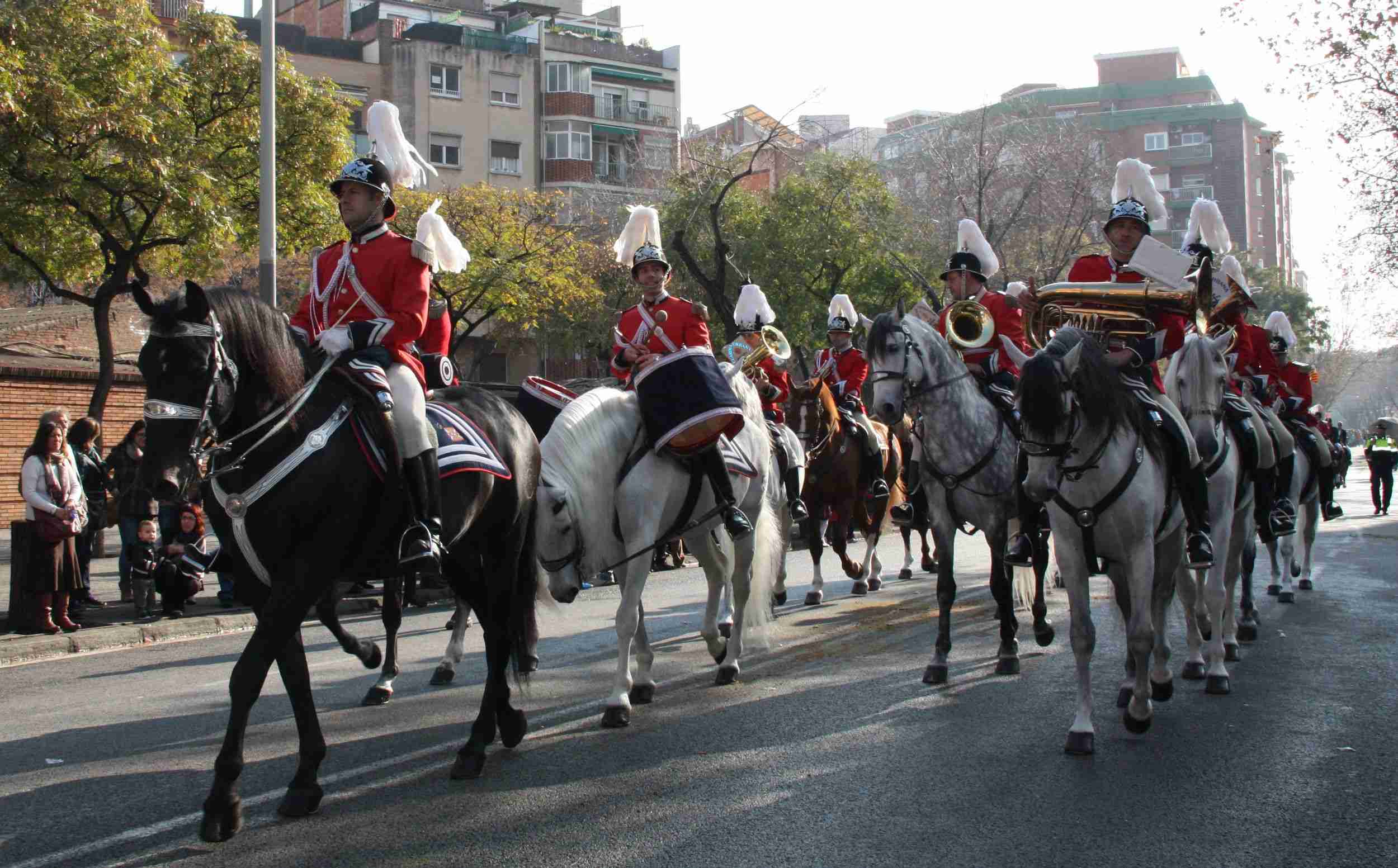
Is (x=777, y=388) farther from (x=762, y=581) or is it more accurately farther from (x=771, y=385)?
(x=762, y=581)

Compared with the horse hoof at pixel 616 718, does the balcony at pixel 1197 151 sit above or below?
above

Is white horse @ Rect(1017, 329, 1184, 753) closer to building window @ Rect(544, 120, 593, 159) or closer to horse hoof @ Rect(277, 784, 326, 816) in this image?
horse hoof @ Rect(277, 784, 326, 816)

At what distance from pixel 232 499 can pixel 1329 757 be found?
5.60 m

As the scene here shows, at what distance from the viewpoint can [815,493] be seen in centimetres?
1474

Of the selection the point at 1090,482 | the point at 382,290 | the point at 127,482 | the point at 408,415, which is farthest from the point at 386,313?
the point at 127,482

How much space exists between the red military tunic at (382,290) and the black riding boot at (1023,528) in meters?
3.46

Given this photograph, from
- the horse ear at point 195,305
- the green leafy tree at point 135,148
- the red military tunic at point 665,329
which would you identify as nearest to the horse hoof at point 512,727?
the horse ear at point 195,305

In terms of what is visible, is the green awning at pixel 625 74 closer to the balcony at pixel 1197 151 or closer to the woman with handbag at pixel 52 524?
the woman with handbag at pixel 52 524

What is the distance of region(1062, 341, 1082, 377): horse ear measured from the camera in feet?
23.6

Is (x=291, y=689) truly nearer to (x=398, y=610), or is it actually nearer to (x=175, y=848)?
(x=175, y=848)

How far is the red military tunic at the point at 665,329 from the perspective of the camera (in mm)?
9055

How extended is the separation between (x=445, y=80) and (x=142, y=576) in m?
43.1

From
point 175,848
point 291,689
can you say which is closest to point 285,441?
point 291,689

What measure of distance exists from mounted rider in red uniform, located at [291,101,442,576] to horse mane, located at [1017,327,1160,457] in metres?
3.17
